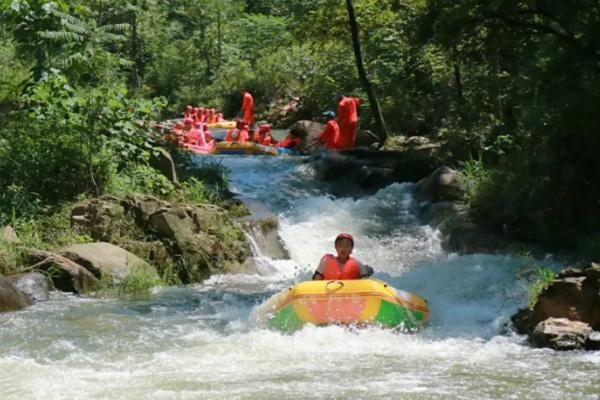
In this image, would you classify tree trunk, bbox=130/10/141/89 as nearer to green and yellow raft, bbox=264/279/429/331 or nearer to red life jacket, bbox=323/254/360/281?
red life jacket, bbox=323/254/360/281

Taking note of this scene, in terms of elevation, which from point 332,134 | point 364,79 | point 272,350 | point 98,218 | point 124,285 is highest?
point 364,79

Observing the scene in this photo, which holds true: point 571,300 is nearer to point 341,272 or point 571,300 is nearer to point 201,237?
point 341,272

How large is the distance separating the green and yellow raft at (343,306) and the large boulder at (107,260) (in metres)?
3.07

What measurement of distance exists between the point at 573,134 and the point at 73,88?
23.4 feet

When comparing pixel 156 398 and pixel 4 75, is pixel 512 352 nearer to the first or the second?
pixel 156 398

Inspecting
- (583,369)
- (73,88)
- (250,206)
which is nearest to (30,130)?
(73,88)

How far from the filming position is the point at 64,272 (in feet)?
34.2

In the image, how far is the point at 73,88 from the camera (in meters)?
13.1

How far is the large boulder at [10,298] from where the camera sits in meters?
9.27

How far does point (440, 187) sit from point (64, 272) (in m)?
7.10

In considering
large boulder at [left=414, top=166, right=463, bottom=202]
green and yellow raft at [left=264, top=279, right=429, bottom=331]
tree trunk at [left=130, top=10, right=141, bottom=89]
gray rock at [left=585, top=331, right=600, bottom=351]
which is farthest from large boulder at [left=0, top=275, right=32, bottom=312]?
tree trunk at [left=130, top=10, right=141, bottom=89]

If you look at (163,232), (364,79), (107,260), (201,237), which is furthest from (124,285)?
(364,79)

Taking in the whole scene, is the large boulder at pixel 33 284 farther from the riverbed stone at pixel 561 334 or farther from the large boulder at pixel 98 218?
the riverbed stone at pixel 561 334

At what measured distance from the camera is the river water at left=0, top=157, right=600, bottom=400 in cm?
622
